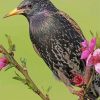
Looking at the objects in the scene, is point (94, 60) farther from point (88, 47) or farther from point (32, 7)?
point (32, 7)

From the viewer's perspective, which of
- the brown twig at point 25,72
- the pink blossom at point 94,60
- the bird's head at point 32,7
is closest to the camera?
the pink blossom at point 94,60

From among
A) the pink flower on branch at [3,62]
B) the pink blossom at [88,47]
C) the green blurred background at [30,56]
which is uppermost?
the pink flower on branch at [3,62]

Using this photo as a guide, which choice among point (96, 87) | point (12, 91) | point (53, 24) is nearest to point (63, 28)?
point (53, 24)

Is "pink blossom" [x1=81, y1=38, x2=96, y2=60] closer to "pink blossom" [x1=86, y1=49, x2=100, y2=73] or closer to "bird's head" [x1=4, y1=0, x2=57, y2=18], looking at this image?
"pink blossom" [x1=86, y1=49, x2=100, y2=73]

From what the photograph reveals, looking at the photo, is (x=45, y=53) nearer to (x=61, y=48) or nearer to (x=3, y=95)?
(x=61, y=48)

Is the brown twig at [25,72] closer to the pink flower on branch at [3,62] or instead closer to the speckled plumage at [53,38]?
the pink flower on branch at [3,62]

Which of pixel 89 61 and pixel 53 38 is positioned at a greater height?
pixel 89 61

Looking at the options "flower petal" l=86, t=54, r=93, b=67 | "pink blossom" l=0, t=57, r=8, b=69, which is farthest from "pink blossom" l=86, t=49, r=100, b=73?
"pink blossom" l=0, t=57, r=8, b=69

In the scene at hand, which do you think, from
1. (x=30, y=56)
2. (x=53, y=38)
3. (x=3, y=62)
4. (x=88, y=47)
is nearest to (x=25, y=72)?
(x=3, y=62)

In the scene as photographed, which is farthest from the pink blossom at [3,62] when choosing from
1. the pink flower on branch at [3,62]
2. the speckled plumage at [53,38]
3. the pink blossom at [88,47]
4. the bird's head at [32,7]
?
the speckled plumage at [53,38]
